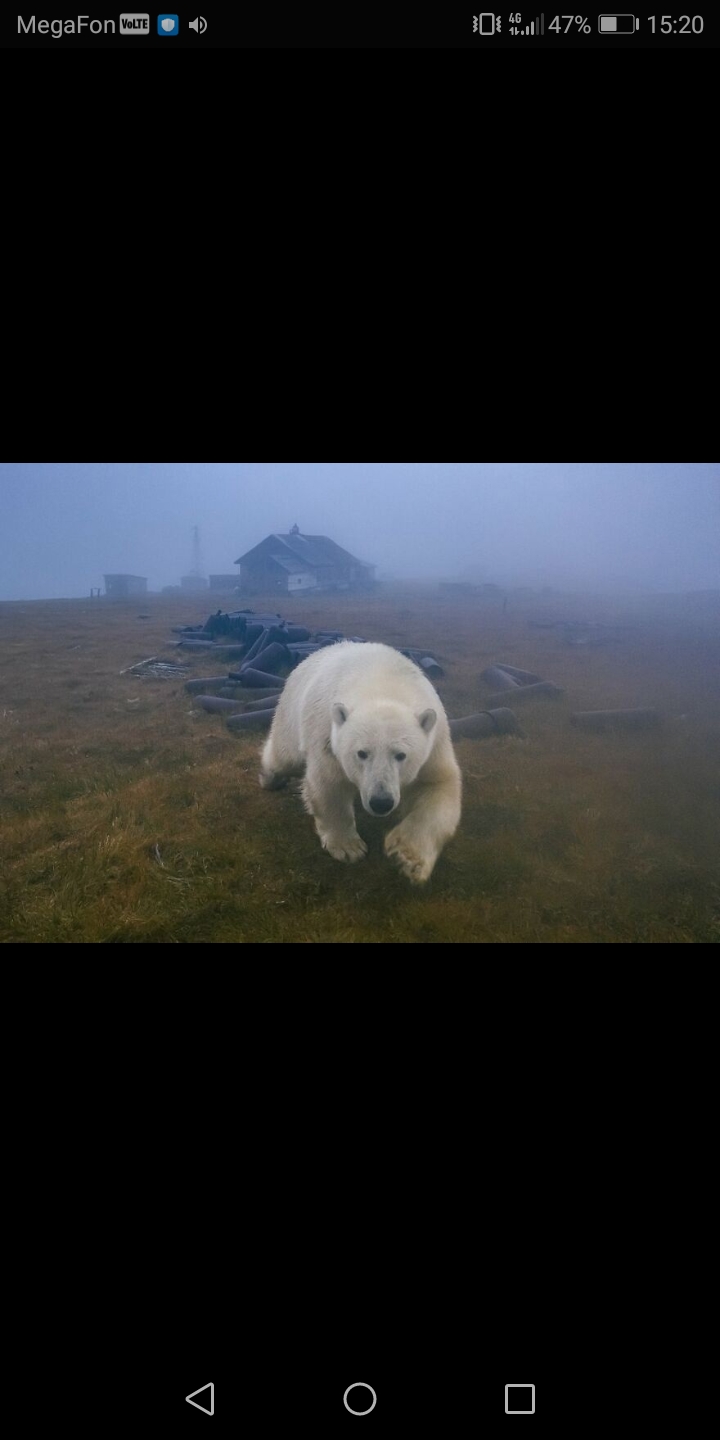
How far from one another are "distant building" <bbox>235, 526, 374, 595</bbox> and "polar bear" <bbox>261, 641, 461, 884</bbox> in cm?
83

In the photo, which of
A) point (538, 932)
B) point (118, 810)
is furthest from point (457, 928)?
point (118, 810)

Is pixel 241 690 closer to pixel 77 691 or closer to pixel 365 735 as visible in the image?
pixel 77 691

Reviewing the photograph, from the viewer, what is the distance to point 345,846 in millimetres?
2684

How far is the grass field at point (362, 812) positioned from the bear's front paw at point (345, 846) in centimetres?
6

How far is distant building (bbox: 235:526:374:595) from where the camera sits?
3.75 meters

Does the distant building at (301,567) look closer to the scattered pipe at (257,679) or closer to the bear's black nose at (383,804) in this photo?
the scattered pipe at (257,679)

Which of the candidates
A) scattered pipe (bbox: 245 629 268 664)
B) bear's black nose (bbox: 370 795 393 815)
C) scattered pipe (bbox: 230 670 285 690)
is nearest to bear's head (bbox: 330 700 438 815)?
bear's black nose (bbox: 370 795 393 815)

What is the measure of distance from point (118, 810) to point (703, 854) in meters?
3.09

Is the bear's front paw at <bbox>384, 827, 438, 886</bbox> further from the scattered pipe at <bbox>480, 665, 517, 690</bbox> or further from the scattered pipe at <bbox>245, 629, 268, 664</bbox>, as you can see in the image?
the scattered pipe at <bbox>245, 629, 268, 664</bbox>

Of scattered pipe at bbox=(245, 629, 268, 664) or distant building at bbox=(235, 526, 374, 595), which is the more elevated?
distant building at bbox=(235, 526, 374, 595)

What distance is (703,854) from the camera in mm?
2521

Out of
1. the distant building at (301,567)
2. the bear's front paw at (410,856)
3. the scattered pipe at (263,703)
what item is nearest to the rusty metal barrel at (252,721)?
the scattered pipe at (263,703)
